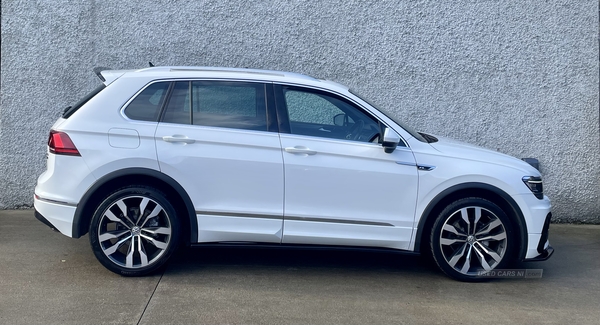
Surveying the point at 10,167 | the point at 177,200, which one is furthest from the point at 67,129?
the point at 10,167

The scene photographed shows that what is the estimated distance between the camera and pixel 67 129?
5.18m

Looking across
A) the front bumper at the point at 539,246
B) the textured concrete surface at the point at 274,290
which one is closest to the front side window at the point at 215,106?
the textured concrete surface at the point at 274,290

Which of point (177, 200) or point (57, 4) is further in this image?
point (57, 4)

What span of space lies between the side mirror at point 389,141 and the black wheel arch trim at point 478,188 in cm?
58

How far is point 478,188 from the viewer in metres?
5.48

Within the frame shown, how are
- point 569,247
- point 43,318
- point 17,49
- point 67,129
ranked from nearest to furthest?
point 43,318, point 67,129, point 569,247, point 17,49

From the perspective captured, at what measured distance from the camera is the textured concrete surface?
4.68 m

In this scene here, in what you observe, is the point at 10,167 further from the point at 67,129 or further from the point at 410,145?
the point at 410,145

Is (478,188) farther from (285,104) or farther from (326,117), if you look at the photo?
(285,104)

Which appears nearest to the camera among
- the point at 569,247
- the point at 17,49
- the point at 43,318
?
the point at 43,318

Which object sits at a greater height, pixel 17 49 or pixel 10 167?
pixel 17 49

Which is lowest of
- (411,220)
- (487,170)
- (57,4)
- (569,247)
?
(569,247)

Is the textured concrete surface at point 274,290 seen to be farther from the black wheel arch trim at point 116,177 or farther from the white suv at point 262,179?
the black wheel arch trim at point 116,177

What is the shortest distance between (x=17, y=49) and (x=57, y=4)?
2.27 ft
